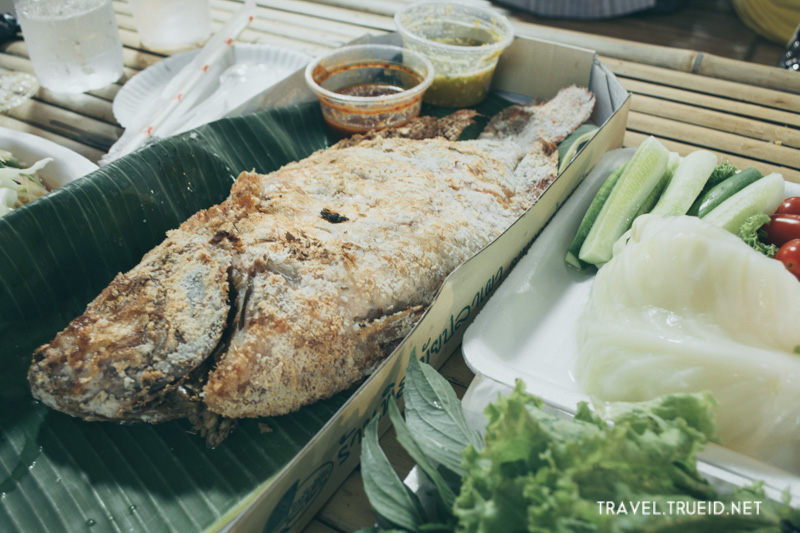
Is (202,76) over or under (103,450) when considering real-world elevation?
over

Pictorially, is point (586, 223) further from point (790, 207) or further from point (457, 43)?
point (457, 43)

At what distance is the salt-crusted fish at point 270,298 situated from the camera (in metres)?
1.45

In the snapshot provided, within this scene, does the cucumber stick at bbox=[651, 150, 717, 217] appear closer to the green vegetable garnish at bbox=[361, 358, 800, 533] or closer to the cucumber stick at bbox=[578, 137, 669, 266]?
the cucumber stick at bbox=[578, 137, 669, 266]

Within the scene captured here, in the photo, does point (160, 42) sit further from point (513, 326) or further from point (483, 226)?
point (513, 326)

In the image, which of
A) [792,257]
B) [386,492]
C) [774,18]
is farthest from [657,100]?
[386,492]

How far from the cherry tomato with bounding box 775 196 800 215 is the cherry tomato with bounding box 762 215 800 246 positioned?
5cm

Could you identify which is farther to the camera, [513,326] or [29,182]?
[29,182]

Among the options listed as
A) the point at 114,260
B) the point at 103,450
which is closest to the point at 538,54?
the point at 114,260

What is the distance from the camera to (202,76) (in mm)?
3129

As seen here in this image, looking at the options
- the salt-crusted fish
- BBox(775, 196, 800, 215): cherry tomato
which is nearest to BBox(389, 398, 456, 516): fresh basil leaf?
the salt-crusted fish

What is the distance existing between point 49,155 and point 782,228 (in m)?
3.10

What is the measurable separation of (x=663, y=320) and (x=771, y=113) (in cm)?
231

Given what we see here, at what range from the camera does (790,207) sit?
213 centimetres

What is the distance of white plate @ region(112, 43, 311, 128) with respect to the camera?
3.20 metres
